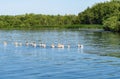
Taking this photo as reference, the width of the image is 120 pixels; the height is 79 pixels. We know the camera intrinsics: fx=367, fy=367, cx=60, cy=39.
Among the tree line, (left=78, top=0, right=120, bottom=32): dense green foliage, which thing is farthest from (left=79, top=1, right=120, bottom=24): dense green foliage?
the tree line

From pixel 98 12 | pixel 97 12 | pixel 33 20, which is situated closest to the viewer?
pixel 98 12

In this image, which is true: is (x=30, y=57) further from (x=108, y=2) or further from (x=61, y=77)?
(x=108, y=2)

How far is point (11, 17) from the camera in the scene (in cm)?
17700

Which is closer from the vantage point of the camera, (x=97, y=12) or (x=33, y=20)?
(x=97, y=12)

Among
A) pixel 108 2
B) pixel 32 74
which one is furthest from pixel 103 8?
pixel 32 74

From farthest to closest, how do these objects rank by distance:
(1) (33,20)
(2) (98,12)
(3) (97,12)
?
(1) (33,20)
(3) (97,12)
(2) (98,12)

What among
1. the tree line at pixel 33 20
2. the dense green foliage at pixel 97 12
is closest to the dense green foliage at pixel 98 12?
the dense green foliage at pixel 97 12

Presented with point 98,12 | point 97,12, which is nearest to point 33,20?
point 97,12

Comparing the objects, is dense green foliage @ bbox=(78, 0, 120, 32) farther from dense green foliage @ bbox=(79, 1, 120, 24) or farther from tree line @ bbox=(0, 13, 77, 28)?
tree line @ bbox=(0, 13, 77, 28)

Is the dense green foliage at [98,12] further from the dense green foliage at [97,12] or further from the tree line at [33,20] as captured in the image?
the tree line at [33,20]

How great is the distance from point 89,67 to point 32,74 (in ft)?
18.3

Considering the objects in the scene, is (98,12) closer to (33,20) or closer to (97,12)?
(97,12)

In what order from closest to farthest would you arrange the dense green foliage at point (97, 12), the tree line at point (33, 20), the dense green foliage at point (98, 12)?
the dense green foliage at point (98, 12) < the dense green foliage at point (97, 12) < the tree line at point (33, 20)

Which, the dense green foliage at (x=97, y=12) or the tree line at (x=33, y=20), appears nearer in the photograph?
the dense green foliage at (x=97, y=12)
